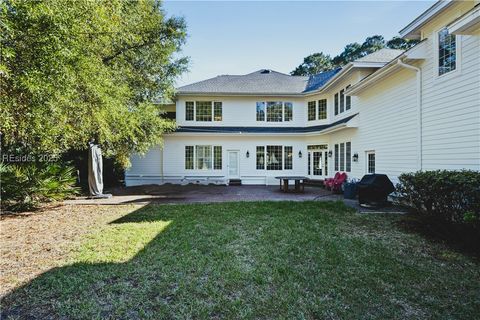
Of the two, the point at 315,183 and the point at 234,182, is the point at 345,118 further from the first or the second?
the point at 234,182

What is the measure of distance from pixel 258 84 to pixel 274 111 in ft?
7.74

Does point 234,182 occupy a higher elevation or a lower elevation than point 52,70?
lower

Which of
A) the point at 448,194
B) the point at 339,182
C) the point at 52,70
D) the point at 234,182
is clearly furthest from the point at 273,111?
the point at 52,70

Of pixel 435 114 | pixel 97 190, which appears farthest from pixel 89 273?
pixel 435 114

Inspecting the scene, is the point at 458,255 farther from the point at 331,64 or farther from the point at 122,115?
the point at 331,64

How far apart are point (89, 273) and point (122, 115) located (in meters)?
6.92

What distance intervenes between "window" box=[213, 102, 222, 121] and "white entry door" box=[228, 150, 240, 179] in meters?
2.60

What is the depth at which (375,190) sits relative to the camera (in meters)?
9.40

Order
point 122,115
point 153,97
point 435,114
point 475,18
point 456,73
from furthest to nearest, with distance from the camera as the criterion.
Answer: point 153,97
point 122,115
point 435,114
point 456,73
point 475,18

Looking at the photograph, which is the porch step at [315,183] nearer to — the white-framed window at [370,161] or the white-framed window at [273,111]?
the white-framed window at [370,161]

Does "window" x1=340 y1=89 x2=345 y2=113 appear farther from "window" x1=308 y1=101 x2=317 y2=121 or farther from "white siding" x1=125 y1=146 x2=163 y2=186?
"white siding" x1=125 y1=146 x2=163 y2=186

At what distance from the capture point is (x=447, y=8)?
7.62 metres

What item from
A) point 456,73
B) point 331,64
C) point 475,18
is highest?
point 331,64

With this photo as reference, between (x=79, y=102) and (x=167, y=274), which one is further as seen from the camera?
(x=79, y=102)
